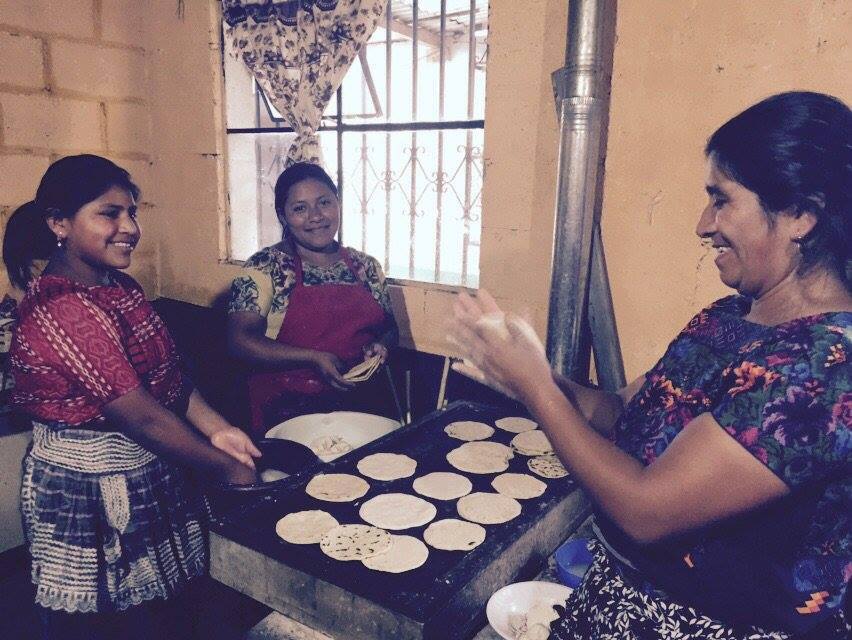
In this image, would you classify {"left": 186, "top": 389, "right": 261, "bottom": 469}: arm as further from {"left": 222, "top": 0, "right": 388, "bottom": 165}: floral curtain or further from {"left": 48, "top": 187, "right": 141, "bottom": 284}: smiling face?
{"left": 222, "top": 0, "right": 388, "bottom": 165}: floral curtain

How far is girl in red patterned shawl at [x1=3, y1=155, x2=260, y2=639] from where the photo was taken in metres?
1.77

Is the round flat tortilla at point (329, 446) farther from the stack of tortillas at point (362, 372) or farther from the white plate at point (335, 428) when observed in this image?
the stack of tortillas at point (362, 372)

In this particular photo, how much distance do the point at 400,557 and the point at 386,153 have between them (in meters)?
2.82

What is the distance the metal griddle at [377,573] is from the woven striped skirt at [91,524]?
0.58m

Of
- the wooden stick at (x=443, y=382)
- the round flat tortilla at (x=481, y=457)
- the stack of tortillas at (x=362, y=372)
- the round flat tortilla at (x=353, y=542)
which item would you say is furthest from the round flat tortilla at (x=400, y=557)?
the wooden stick at (x=443, y=382)

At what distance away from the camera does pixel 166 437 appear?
1.80 metres

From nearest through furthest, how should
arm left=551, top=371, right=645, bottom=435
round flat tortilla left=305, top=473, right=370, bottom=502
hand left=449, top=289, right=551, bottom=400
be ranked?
hand left=449, top=289, right=551, bottom=400, arm left=551, top=371, right=645, bottom=435, round flat tortilla left=305, top=473, right=370, bottom=502

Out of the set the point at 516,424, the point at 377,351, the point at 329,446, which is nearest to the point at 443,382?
the point at 377,351

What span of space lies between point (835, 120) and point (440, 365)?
256 cm

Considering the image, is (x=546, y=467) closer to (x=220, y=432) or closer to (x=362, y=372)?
(x=362, y=372)

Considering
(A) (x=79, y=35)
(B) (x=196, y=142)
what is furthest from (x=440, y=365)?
(A) (x=79, y=35)

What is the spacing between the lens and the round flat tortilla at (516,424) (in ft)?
7.21

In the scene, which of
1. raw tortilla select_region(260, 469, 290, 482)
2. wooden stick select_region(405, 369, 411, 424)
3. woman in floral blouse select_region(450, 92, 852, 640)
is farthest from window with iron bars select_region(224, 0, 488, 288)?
woman in floral blouse select_region(450, 92, 852, 640)

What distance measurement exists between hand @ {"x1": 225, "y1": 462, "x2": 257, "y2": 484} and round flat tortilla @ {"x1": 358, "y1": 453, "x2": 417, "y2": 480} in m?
0.32
